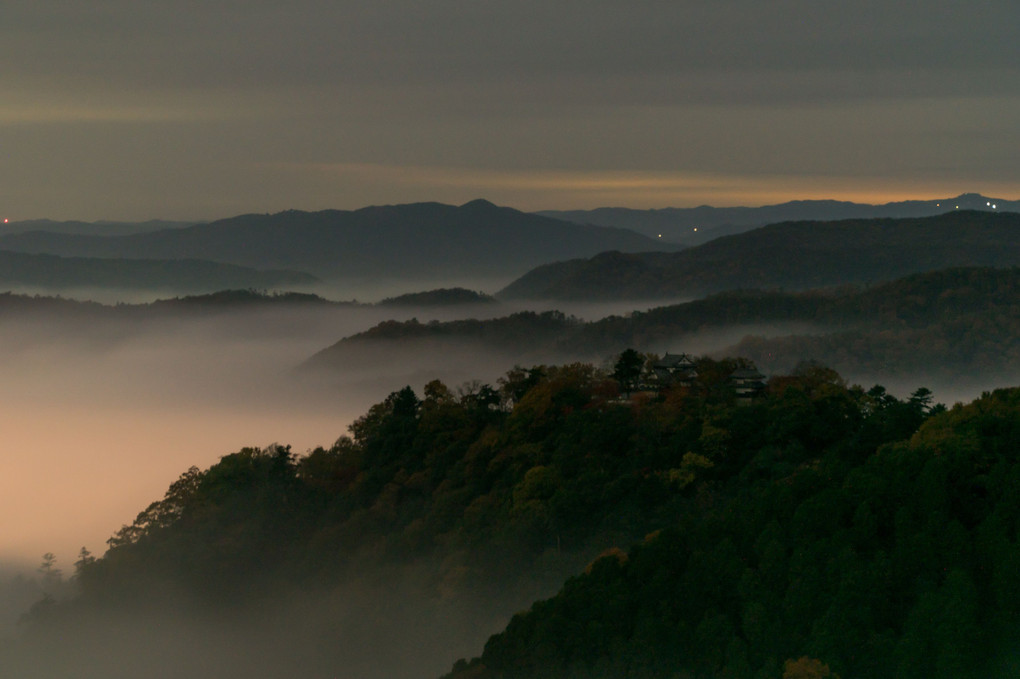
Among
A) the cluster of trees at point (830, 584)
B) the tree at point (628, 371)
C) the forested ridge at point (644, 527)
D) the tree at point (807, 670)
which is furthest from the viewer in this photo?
the tree at point (628, 371)

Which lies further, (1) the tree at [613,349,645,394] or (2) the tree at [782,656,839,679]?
(1) the tree at [613,349,645,394]

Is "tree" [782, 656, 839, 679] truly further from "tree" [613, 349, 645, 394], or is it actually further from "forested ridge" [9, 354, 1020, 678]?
"tree" [613, 349, 645, 394]

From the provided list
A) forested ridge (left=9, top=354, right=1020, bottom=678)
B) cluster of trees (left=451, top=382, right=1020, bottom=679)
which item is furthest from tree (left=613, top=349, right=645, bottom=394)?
cluster of trees (left=451, top=382, right=1020, bottom=679)

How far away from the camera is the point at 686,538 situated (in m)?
61.7

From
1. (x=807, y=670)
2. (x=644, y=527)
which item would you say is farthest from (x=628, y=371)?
(x=807, y=670)

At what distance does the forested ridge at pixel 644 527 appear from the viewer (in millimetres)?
49500

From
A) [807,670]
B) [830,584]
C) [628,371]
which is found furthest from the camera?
[628,371]

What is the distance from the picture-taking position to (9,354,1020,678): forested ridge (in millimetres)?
49500

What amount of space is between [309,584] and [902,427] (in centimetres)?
5833

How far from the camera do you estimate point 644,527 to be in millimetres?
79000

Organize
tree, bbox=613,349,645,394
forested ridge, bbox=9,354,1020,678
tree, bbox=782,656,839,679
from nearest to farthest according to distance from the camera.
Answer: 1. tree, bbox=782,656,839,679
2. forested ridge, bbox=9,354,1020,678
3. tree, bbox=613,349,645,394

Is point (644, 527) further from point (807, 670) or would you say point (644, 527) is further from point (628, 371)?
point (807, 670)

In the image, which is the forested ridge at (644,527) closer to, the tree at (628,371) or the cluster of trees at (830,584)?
the cluster of trees at (830,584)

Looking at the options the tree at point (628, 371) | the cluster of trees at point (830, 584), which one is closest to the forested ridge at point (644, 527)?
the cluster of trees at point (830, 584)
